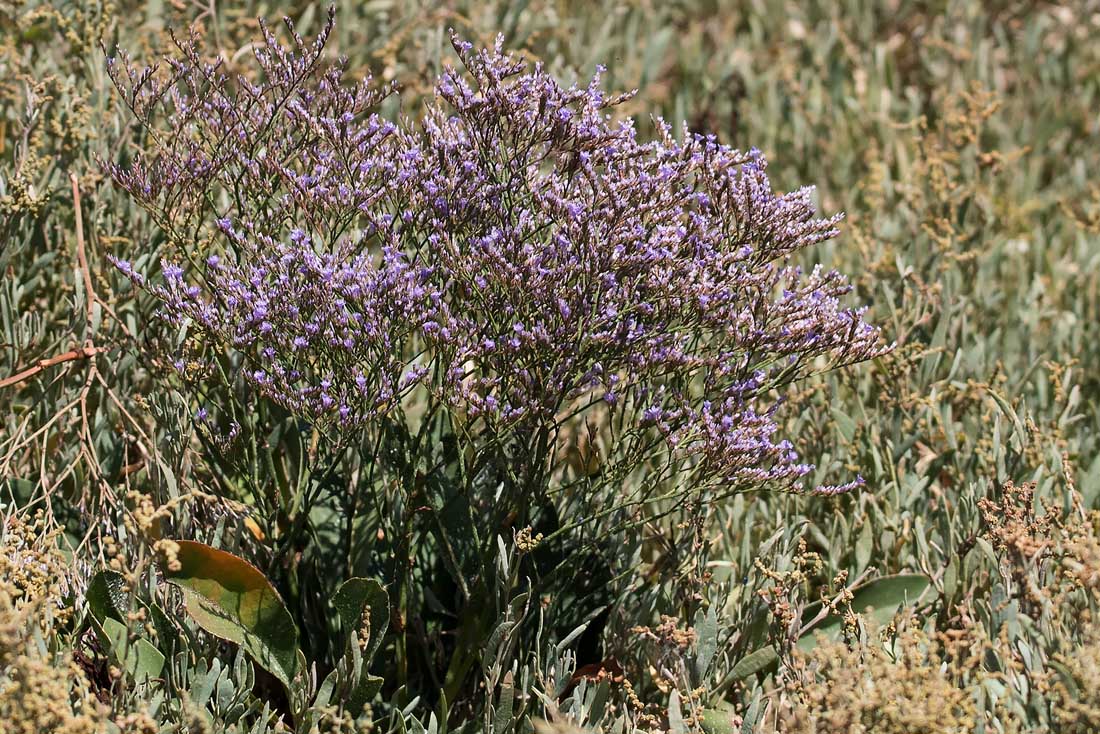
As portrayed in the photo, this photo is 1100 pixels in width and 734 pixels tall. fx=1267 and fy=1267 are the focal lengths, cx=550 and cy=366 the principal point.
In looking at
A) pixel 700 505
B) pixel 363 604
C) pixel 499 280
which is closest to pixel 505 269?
pixel 499 280

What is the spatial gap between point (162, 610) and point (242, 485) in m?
0.45

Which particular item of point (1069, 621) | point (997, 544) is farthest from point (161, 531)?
point (1069, 621)

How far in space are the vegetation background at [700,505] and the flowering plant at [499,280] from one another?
211 millimetres

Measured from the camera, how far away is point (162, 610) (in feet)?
9.03

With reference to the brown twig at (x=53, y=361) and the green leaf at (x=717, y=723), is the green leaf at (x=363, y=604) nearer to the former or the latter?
the green leaf at (x=717, y=723)

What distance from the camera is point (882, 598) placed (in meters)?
3.14

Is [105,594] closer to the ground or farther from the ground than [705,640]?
farther from the ground

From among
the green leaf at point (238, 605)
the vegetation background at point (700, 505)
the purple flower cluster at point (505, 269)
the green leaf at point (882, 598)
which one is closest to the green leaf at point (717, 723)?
the vegetation background at point (700, 505)

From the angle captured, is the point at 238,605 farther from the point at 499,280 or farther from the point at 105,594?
the point at 499,280

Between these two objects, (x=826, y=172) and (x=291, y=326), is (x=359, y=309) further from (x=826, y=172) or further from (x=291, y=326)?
(x=826, y=172)

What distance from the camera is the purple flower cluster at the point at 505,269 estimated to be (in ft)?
8.10

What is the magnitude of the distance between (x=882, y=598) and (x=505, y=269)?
54.4 inches

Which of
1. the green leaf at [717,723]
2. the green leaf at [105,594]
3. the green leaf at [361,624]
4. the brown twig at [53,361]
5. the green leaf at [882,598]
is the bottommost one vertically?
the green leaf at [717,723]

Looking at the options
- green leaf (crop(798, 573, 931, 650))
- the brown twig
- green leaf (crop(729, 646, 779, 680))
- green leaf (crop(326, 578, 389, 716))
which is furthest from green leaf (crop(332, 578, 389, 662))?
green leaf (crop(798, 573, 931, 650))
